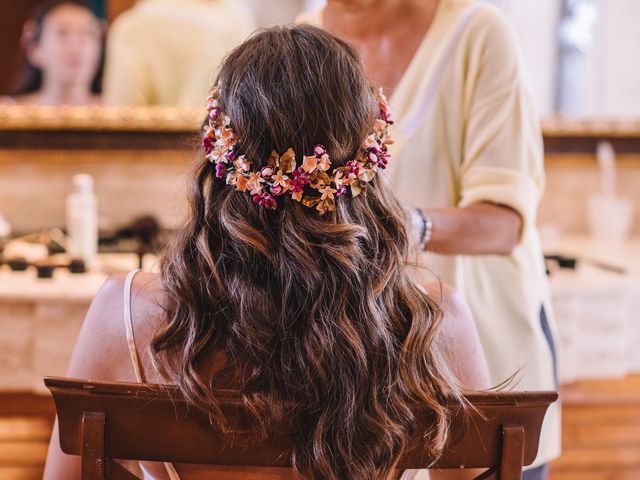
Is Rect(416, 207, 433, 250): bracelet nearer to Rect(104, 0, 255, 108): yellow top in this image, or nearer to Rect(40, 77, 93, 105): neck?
Rect(104, 0, 255, 108): yellow top

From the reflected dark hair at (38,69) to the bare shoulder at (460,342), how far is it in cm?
158

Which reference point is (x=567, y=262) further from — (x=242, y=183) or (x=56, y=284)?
(x=242, y=183)

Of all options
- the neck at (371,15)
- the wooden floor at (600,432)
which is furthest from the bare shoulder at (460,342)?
the wooden floor at (600,432)

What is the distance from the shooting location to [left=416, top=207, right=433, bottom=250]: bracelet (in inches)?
50.9

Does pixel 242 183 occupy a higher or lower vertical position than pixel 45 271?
higher

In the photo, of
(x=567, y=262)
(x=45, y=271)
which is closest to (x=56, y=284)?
(x=45, y=271)

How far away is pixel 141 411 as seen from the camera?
87 cm

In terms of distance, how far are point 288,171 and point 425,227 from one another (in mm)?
418

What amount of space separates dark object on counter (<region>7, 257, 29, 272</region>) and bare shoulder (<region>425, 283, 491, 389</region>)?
4.18 feet

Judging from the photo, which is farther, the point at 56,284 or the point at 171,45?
the point at 171,45

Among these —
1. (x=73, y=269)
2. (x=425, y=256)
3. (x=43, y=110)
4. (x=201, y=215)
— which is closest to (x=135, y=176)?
(x=43, y=110)

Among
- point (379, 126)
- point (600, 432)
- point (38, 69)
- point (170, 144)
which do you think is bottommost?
point (600, 432)

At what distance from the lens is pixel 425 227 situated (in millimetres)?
1298

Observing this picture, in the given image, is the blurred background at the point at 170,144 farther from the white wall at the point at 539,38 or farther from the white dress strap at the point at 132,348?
the white dress strap at the point at 132,348
